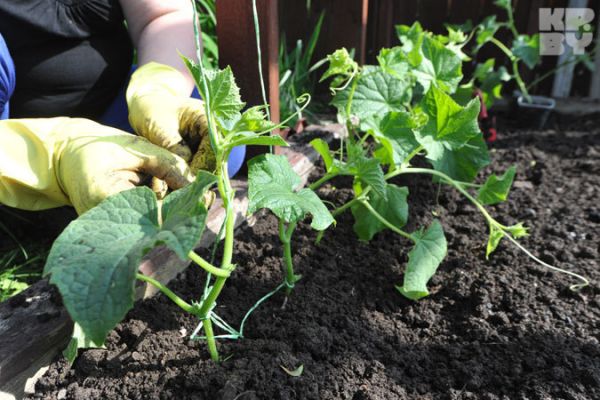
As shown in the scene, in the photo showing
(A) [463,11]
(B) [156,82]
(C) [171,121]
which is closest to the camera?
(C) [171,121]

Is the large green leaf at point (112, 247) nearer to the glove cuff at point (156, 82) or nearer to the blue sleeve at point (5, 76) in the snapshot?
the glove cuff at point (156, 82)

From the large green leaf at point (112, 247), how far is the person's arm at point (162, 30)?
0.68m

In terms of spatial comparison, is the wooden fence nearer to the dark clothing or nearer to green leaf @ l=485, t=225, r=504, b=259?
the dark clothing

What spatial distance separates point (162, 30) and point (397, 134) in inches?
26.4

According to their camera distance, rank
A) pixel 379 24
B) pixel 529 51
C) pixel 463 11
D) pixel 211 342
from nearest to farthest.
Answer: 1. pixel 211 342
2. pixel 529 51
3. pixel 379 24
4. pixel 463 11

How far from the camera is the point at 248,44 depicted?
5.10ft

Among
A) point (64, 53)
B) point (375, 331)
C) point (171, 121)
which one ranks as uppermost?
point (64, 53)

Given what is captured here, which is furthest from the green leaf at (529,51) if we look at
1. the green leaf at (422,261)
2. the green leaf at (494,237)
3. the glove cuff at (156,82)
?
the glove cuff at (156,82)

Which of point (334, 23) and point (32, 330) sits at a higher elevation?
point (334, 23)

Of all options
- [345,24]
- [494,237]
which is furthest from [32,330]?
[345,24]

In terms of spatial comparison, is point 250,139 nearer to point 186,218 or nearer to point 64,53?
point 186,218

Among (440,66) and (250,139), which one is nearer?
(250,139)

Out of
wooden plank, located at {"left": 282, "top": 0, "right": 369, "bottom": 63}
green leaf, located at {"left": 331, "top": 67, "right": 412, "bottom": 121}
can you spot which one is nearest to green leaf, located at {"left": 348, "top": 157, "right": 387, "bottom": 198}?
green leaf, located at {"left": 331, "top": 67, "right": 412, "bottom": 121}

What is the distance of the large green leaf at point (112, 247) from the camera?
72 centimetres
